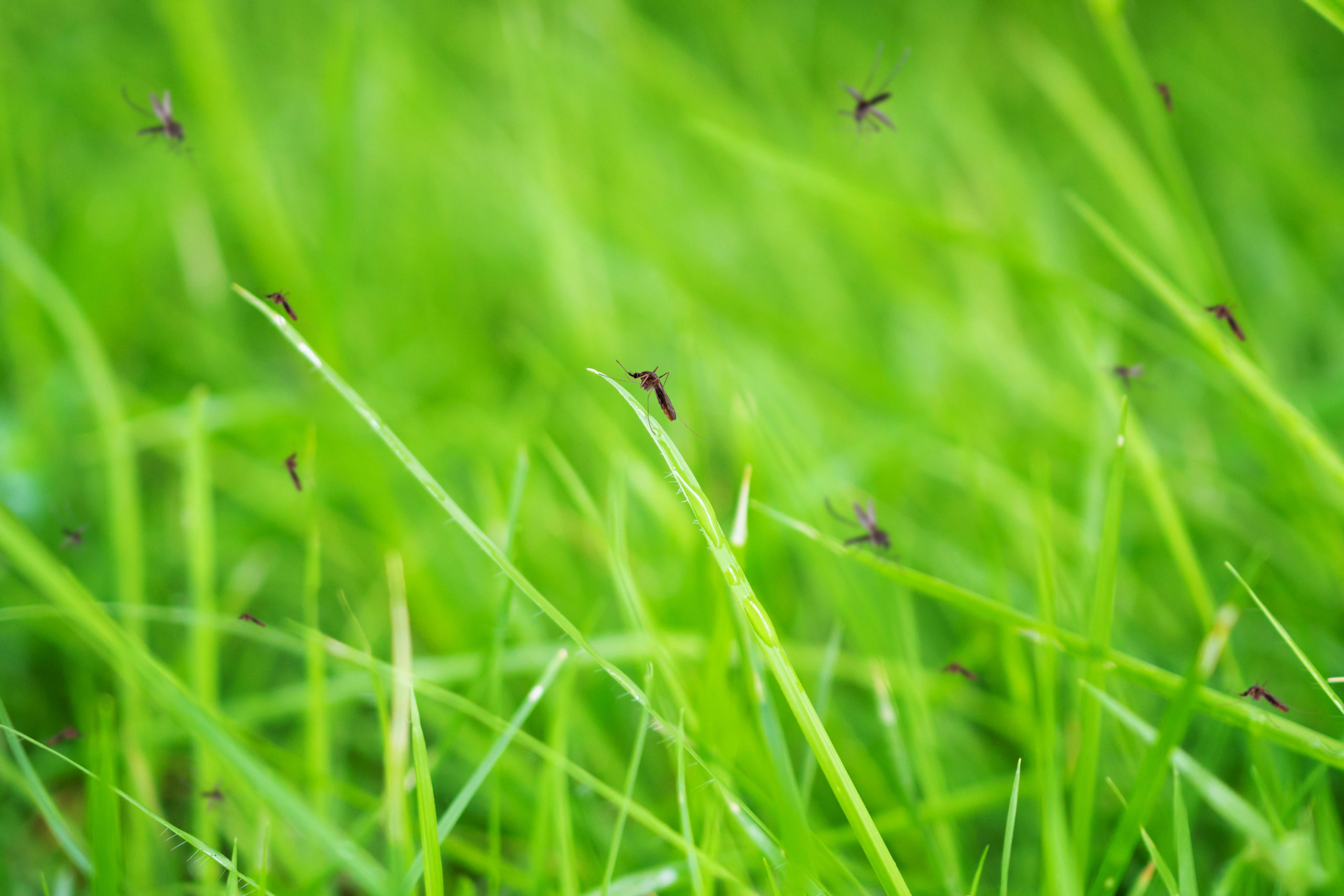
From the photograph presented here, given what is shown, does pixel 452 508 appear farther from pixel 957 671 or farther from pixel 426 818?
pixel 957 671

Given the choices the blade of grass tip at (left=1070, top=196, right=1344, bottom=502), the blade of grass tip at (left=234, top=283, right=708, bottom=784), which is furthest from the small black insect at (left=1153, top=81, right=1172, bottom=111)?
the blade of grass tip at (left=234, top=283, right=708, bottom=784)

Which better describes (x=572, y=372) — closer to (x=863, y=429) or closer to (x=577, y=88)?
(x=863, y=429)

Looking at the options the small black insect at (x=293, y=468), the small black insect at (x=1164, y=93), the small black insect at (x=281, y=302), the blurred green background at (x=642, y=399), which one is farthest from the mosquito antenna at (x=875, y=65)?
the small black insect at (x=293, y=468)

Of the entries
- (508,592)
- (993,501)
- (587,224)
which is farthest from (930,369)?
(508,592)

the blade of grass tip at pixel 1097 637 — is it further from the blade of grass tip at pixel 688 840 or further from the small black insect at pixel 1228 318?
the small black insect at pixel 1228 318

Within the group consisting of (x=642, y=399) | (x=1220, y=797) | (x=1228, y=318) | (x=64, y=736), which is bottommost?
(x=64, y=736)

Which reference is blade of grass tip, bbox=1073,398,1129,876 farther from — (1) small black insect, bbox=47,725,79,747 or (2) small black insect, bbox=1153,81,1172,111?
(1) small black insect, bbox=47,725,79,747

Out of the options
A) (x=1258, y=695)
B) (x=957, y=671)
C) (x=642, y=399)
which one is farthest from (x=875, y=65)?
Answer: (x=1258, y=695)
